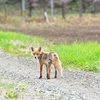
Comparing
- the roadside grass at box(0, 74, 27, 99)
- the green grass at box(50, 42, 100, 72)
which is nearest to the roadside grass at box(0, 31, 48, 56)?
the green grass at box(50, 42, 100, 72)

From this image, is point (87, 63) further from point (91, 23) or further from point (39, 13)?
point (39, 13)

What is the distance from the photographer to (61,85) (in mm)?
10688

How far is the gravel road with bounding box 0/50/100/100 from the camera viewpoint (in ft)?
29.8

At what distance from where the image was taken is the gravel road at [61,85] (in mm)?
9094

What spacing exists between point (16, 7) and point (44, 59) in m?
64.1

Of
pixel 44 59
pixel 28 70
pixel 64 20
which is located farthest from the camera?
pixel 64 20

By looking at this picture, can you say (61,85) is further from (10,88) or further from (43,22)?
(43,22)

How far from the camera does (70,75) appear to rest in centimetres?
1297

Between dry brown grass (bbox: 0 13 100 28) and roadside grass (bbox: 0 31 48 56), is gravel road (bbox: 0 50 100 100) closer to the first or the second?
roadside grass (bbox: 0 31 48 56)

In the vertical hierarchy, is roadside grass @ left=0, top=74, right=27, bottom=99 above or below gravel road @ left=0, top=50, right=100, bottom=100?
above

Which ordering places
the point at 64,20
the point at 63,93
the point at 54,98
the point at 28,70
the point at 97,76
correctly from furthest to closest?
the point at 64,20 < the point at 28,70 < the point at 97,76 < the point at 63,93 < the point at 54,98

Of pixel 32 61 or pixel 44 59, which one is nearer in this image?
pixel 44 59

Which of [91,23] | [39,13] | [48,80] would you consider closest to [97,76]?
[48,80]

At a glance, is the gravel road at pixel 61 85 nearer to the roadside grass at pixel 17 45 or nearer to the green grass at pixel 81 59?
the green grass at pixel 81 59
